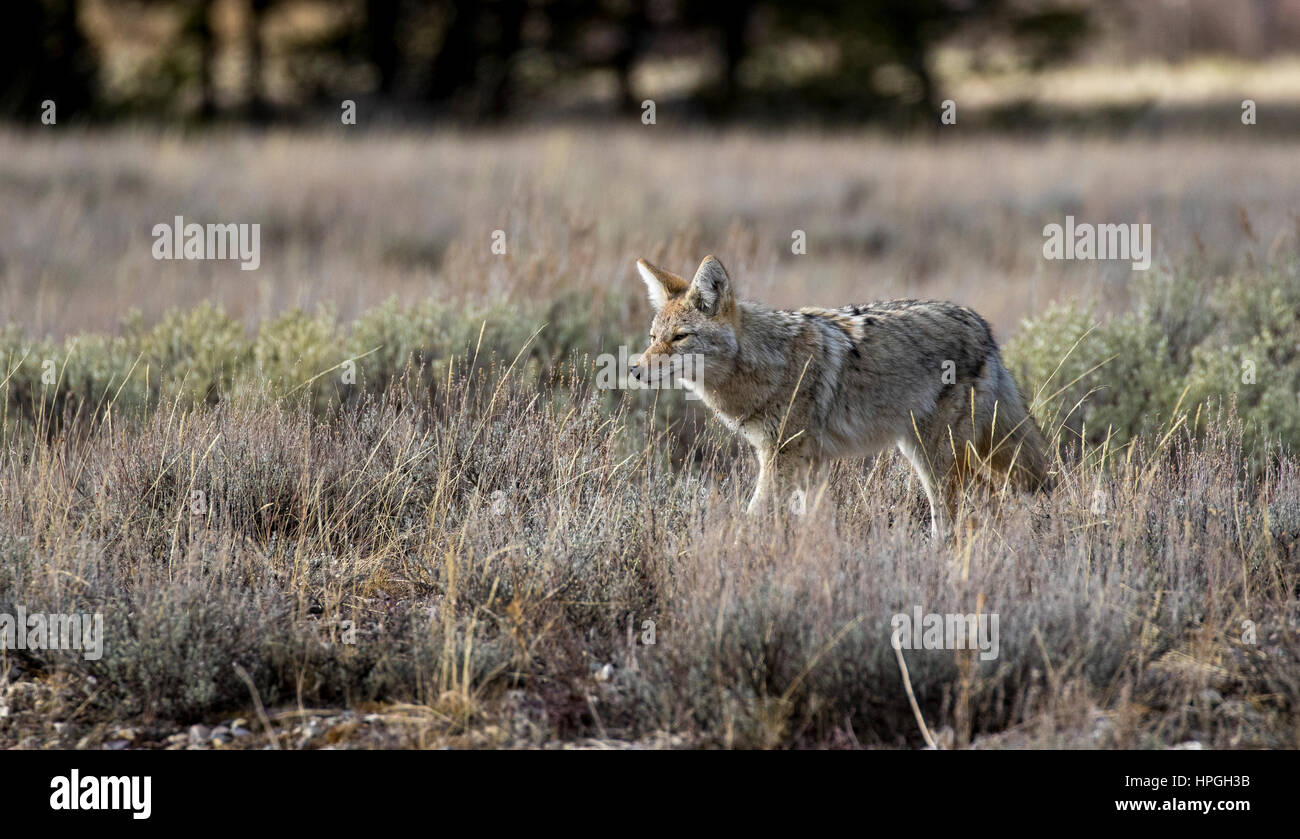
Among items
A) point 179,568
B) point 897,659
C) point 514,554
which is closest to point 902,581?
point 897,659

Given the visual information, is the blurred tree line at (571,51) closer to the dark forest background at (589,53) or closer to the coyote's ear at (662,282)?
the dark forest background at (589,53)

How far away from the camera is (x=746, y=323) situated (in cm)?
600

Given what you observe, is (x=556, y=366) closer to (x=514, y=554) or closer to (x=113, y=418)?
(x=113, y=418)

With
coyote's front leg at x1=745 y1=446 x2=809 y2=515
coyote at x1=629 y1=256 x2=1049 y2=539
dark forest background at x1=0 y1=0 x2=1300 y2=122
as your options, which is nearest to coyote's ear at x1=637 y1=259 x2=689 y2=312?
coyote at x1=629 y1=256 x2=1049 y2=539

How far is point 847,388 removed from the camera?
19.6 feet

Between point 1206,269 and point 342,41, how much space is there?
2296cm

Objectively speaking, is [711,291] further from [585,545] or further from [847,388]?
[585,545]

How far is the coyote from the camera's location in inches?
231

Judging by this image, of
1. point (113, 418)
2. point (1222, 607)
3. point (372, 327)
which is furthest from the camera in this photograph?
point (372, 327)

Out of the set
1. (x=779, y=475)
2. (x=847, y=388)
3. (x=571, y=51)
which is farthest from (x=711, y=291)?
(x=571, y=51)

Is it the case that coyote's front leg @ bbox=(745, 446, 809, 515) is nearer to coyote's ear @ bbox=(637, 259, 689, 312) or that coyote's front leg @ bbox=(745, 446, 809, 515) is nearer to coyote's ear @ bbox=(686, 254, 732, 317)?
coyote's ear @ bbox=(686, 254, 732, 317)

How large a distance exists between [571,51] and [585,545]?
84.2ft

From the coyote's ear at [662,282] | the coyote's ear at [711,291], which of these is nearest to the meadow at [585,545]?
the coyote's ear at [662,282]

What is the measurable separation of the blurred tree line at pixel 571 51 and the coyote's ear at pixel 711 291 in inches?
899
